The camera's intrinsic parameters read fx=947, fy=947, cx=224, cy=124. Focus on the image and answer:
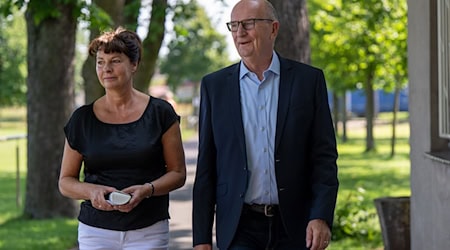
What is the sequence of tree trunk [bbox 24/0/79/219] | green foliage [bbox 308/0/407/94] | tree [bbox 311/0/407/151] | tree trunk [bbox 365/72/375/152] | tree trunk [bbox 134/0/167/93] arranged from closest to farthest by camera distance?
tree trunk [bbox 24/0/79/219] → tree trunk [bbox 134/0/167/93] → green foliage [bbox 308/0/407/94] → tree [bbox 311/0/407/151] → tree trunk [bbox 365/72/375/152]

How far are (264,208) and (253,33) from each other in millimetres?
788

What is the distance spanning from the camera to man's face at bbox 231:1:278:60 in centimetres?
428

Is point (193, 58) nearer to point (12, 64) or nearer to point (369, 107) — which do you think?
point (12, 64)

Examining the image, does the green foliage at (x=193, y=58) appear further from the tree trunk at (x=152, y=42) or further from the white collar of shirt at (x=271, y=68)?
the white collar of shirt at (x=271, y=68)

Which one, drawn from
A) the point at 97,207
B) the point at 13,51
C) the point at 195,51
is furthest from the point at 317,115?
the point at 13,51

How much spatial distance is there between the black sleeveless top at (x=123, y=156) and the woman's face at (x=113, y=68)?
0.65ft

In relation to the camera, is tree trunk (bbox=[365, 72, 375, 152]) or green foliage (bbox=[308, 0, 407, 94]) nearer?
green foliage (bbox=[308, 0, 407, 94])

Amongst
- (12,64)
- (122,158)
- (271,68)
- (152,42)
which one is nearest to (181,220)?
(152,42)

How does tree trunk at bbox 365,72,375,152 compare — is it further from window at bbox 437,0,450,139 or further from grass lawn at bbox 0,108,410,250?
window at bbox 437,0,450,139

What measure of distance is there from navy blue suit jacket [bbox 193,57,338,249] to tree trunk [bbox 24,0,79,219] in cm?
994

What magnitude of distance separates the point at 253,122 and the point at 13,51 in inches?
2750

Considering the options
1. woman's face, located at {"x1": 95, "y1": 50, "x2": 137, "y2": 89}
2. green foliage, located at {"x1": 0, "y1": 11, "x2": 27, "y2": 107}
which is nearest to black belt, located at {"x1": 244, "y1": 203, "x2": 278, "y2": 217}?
woman's face, located at {"x1": 95, "y1": 50, "x2": 137, "y2": 89}

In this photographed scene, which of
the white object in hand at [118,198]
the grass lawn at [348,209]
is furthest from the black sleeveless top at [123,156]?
the grass lawn at [348,209]

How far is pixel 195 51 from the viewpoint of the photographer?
67500mm
